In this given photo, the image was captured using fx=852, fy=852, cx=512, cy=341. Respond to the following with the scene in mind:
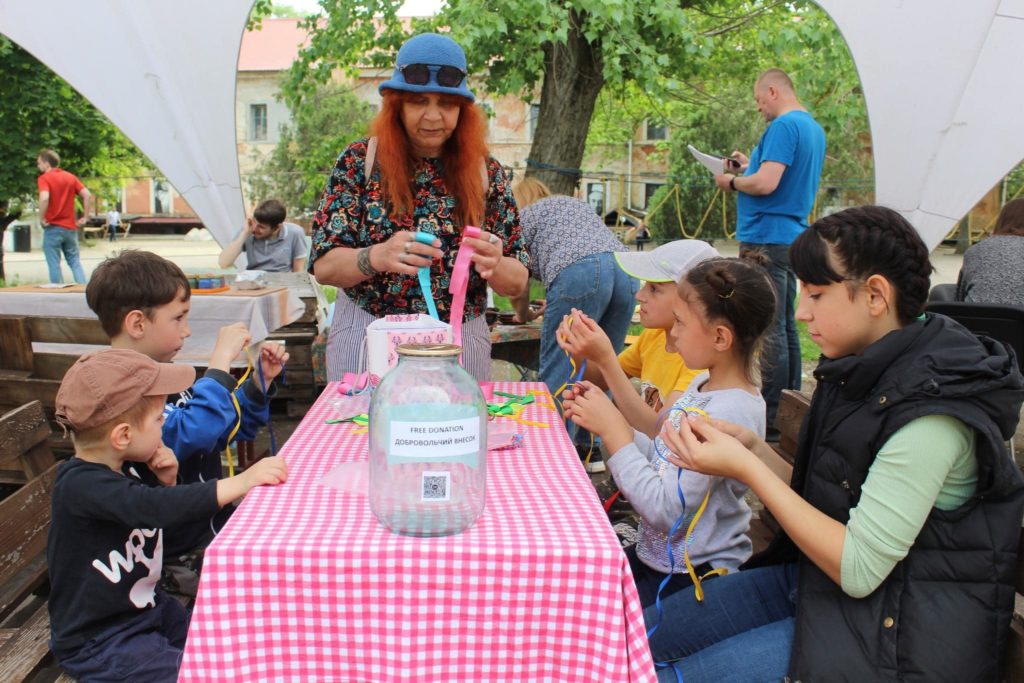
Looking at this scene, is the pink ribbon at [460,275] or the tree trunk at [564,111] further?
the tree trunk at [564,111]

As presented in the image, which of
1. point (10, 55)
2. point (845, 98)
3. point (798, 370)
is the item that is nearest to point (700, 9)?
point (845, 98)

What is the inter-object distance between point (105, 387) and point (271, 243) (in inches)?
193

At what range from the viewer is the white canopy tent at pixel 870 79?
17.1 feet

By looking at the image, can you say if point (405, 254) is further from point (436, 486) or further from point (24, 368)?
point (24, 368)

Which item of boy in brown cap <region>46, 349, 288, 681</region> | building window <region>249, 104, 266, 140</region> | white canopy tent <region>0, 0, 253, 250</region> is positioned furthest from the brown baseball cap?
building window <region>249, 104, 266, 140</region>

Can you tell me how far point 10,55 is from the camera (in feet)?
47.6

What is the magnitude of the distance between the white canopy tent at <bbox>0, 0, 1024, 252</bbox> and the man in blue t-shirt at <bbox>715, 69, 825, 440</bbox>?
916mm

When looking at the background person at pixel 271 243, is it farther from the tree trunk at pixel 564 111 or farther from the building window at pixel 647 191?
the building window at pixel 647 191

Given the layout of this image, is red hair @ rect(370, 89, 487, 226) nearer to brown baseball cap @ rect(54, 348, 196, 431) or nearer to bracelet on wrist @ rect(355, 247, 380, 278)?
Result: bracelet on wrist @ rect(355, 247, 380, 278)

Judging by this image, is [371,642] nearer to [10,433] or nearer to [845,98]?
[10,433]

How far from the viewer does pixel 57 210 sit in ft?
38.4

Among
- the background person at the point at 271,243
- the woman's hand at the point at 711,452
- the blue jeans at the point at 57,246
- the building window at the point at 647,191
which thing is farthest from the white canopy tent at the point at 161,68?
the building window at the point at 647,191

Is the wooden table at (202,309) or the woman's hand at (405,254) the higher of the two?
the woman's hand at (405,254)

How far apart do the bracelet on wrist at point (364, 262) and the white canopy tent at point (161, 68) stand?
3.66 meters
